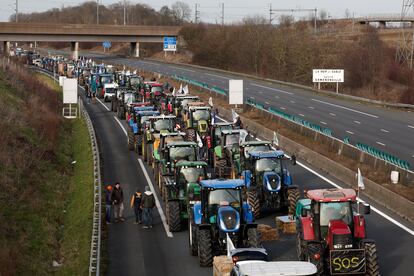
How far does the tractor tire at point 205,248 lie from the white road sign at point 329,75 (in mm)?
59353

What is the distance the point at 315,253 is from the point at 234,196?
136 inches

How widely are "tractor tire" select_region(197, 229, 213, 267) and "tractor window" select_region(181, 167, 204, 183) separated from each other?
15.6 ft

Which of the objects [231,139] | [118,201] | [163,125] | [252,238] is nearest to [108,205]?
[118,201]

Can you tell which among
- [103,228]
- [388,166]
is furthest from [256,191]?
[388,166]

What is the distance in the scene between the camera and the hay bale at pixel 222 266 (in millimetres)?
17203

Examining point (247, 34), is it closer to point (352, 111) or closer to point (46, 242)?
point (352, 111)

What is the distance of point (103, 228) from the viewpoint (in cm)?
2514

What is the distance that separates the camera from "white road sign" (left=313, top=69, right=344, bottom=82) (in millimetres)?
77625

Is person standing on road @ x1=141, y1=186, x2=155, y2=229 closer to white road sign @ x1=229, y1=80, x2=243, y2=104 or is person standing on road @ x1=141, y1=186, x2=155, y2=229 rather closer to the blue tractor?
the blue tractor

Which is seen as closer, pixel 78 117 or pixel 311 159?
pixel 311 159

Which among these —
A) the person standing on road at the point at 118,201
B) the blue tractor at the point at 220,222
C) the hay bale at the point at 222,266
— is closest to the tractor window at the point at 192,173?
the person standing on road at the point at 118,201

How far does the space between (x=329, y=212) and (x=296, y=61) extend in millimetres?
88092

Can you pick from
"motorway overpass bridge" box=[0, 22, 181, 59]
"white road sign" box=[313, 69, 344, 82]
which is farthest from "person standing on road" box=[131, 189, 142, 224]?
"motorway overpass bridge" box=[0, 22, 181, 59]

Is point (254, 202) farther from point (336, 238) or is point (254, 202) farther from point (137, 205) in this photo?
point (336, 238)
